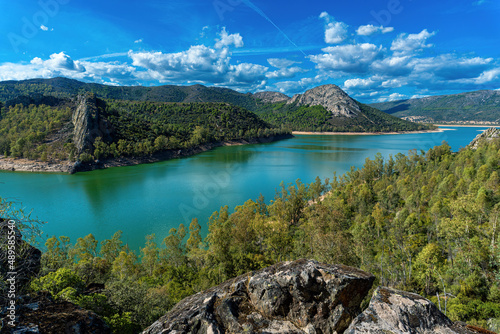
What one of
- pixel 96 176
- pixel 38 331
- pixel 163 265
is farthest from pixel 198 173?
pixel 38 331

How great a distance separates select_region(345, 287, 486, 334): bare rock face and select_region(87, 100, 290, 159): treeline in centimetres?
8145

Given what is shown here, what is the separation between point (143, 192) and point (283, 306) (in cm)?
4611

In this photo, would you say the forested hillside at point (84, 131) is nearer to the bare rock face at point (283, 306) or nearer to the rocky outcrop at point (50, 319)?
the rocky outcrop at point (50, 319)

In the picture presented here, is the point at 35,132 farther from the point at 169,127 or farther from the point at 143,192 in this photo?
the point at 143,192

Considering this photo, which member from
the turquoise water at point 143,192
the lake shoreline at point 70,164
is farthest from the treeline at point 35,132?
the turquoise water at point 143,192

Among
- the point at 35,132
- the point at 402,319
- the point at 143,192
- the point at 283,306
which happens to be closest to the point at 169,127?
the point at 35,132

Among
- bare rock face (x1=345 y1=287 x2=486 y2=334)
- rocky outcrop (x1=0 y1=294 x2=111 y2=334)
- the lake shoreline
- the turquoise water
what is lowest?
the turquoise water

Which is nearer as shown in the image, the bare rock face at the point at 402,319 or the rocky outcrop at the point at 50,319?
the bare rock face at the point at 402,319

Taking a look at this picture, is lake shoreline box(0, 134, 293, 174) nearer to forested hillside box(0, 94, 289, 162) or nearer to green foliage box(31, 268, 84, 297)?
forested hillside box(0, 94, 289, 162)

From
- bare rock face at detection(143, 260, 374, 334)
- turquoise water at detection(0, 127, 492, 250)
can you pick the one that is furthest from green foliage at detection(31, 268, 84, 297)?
turquoise water at detection(0, 127, 492, 250)

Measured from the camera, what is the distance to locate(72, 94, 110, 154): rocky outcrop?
75.0 m

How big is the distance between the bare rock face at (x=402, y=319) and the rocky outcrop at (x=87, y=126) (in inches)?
3336

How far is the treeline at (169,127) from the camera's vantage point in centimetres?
8121

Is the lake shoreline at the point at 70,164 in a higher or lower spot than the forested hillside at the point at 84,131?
lower
